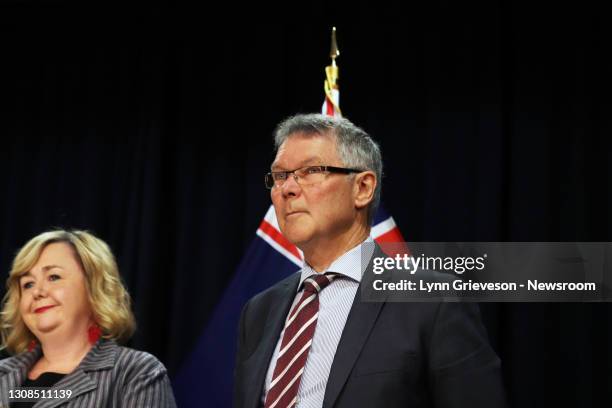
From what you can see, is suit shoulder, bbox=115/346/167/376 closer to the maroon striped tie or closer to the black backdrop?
the maroon striped tie

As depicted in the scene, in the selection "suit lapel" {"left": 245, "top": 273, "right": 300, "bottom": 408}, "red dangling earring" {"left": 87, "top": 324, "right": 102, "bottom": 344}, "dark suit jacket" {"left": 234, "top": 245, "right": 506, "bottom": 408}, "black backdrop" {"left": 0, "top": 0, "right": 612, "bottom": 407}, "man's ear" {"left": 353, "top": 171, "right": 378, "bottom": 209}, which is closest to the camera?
"dark suit jacket" {"left": 234, "top": 245, "right": 506, "bottom": 408}

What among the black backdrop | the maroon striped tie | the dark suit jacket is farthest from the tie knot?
the black backdrop

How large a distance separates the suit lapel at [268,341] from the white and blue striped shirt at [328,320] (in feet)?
0.04

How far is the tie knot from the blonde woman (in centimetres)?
69

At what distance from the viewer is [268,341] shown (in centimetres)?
175

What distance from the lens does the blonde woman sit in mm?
2148

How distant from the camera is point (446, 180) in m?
3.28

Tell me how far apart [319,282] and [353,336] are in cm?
19

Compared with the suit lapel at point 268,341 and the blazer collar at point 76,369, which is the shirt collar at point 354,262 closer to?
the suit lapel at point 268,341

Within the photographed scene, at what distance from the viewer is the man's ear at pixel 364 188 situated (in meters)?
1.79

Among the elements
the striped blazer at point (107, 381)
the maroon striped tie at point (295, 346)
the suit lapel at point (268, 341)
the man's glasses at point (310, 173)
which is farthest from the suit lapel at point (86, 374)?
the man's glasses at point (310, 173)

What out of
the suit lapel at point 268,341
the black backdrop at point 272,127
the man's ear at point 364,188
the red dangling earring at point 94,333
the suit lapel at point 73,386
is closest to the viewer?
the suit lapel at point 268,341

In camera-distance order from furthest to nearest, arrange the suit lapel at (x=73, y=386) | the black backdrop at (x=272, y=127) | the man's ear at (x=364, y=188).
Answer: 1. the black backdrop at (x=272, y=127)
2. the suit lapel at (x=73, y=386)
3. the man's ear at (x=364, y=188)

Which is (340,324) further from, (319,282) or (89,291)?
(89,291)
